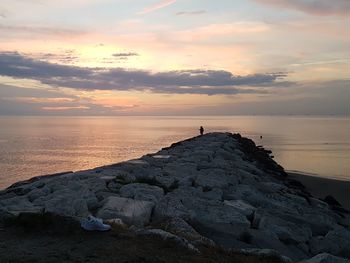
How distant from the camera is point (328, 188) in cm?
1953

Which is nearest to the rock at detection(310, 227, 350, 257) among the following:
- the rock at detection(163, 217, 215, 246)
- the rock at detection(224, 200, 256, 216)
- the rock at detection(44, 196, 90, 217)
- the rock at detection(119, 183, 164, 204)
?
the rock at detection(224, 200, 256, 216)

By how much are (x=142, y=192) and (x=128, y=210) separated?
4.52 ft

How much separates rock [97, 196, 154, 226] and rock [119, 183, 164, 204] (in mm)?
474

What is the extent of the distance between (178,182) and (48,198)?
3135 millimetres

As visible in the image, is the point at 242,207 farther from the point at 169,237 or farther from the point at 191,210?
the point at 169,237

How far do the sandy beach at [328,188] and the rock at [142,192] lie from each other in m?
9.85

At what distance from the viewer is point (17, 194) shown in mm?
8383

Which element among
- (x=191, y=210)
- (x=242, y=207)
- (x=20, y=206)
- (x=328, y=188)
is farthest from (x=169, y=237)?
(x=328, y=188)

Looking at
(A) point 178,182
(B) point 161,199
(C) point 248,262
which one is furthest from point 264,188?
(C) point 248,262

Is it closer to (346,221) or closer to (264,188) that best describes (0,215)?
(264,188)

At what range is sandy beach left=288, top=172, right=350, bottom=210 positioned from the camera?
17500mm

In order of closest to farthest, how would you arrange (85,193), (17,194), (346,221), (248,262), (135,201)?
(248,262), (135,201), (85,193), (17,194), (346,221)

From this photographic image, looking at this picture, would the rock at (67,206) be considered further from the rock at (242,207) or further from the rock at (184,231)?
the rock at (242,207)

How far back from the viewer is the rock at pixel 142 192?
301 inches
